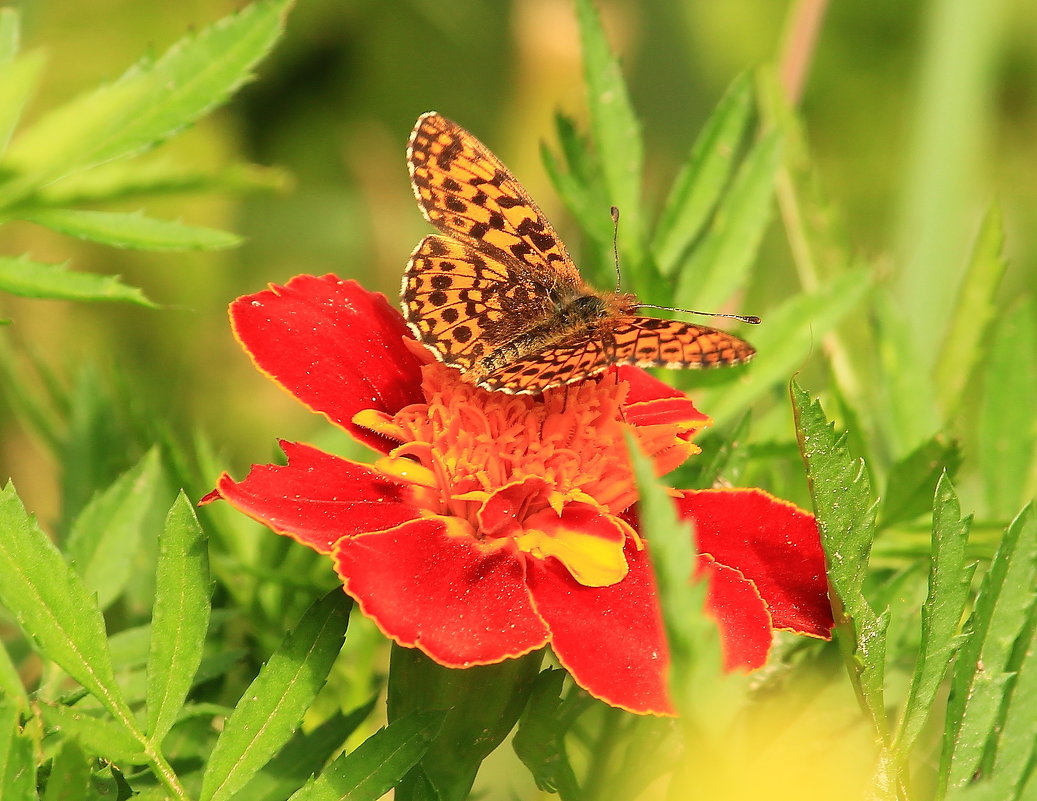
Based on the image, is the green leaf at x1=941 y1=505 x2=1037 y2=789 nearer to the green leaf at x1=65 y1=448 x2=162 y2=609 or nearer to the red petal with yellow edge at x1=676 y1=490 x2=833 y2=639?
the red petal with yellow edge at x1=676 y1=490 x2=833 y2=639

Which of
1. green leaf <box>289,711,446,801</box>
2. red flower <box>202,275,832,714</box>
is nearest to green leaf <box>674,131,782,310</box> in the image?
red flower <box>202,275,832,714</box>

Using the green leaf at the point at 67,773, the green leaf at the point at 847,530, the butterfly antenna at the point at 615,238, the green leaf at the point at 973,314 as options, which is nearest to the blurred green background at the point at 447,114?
the green leaf at the point at 973,314

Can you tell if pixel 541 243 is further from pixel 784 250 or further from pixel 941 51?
pixel 784 250

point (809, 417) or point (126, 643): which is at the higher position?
point (809, 417)

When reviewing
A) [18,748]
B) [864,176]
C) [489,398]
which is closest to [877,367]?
[489,398]

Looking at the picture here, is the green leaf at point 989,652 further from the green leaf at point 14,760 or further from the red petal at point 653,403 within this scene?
the green leaf at point 14,760

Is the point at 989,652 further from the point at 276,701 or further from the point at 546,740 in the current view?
the point at 276,701

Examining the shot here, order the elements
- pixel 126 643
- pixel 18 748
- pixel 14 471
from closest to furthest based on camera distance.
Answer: pixel 18 748
pixel 126 643
pixel 14 471
